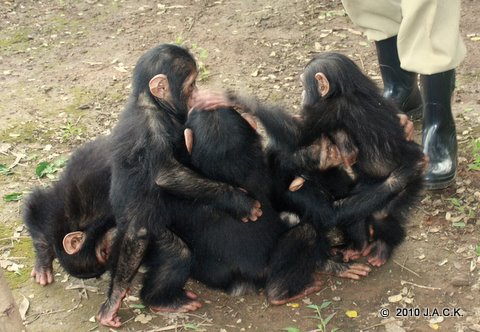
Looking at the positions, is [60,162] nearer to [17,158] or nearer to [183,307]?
[17,158]

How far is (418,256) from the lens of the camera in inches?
197

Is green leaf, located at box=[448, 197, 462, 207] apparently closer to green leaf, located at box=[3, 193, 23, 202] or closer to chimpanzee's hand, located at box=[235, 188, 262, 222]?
chimpanzee's hand, located at box=[235, 188, 262, 222]

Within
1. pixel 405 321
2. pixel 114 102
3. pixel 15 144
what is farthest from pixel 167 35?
pixel 405 321

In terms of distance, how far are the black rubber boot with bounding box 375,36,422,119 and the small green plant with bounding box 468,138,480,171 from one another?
2.42 ft

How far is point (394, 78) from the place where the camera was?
6.36 m

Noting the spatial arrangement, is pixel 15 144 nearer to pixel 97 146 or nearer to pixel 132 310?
pixel 97 146

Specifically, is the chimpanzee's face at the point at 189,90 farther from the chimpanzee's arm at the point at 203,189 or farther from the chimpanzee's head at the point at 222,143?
the chimpanzee's arm at the point at 203,189

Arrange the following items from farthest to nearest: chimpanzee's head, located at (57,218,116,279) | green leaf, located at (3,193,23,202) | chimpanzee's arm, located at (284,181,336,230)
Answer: green leaf, located at (3,193,23,202) → chimpanzee's head, located at (57,218,116,279) → chimpanzee's arm, located at (284,181,336,230)

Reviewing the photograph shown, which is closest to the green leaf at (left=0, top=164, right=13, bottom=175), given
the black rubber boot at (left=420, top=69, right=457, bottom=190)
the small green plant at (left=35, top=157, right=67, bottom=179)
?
the small green plant at (left=35, top=157, right=67, bottom=179)

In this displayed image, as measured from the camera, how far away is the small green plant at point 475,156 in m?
5.70

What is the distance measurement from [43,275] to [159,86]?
1638 mm

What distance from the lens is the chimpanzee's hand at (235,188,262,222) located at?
14.5 ft

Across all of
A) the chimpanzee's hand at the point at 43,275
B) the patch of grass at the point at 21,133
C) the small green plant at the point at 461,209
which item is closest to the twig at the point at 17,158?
the patch of grass at the point at 21,133

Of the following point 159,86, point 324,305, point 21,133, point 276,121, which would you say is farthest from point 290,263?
point 21,133
